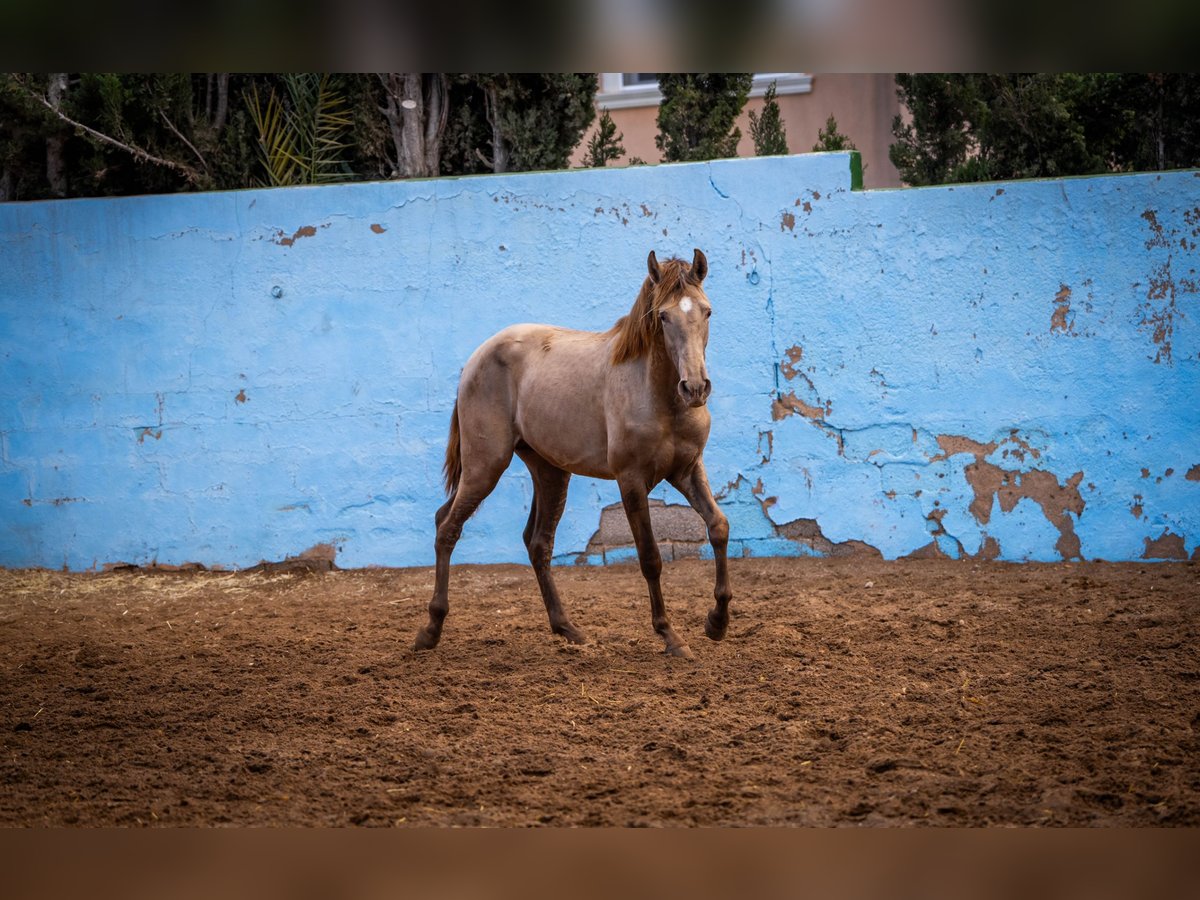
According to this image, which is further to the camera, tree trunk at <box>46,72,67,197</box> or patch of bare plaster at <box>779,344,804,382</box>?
tree trunk at <box>46,72,67,197</box>

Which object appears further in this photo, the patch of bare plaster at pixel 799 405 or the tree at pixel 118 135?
the tree at pixel 118 135

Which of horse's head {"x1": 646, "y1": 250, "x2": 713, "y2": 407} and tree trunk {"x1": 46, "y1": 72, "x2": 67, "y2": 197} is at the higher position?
tree trunk {"x1": 46, "y1": 72, "x2": 67, "y2": 197}

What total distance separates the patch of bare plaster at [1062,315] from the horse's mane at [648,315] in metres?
3.13

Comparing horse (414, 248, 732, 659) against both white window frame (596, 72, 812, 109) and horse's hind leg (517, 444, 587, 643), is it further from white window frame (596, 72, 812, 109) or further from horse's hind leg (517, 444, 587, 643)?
white window frame (596, 72, 812, 109)

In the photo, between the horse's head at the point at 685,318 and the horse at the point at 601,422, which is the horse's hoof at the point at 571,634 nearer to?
the horse at the point at 601,422

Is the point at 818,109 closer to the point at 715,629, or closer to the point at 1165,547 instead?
the point at 1165,547

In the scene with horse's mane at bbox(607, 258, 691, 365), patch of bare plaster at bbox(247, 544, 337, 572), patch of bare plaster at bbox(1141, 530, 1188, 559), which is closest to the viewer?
horse's mane at bbox(607, 258, 691, 365)

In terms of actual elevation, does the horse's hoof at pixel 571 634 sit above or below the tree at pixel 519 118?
below

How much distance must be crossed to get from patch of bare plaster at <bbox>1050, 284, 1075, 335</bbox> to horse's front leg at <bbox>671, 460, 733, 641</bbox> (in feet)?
9.82

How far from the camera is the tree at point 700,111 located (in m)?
8.24

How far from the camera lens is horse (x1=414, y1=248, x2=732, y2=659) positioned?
498 centimetres

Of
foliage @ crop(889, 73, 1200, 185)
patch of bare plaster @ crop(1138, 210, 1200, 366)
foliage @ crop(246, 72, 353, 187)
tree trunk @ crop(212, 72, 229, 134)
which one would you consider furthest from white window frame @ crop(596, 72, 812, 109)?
patch of bare plaster @ crop(1138, 210, 1200, 366)

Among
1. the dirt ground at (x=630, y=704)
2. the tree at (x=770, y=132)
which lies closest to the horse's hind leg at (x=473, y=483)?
the dirt ground at (x=630, y=704)
